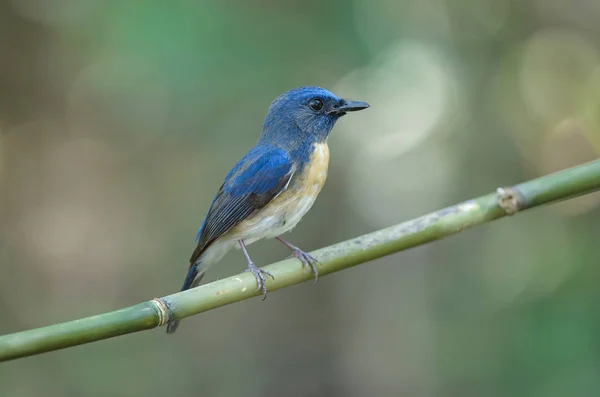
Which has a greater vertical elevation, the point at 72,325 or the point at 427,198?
the point at 427,198

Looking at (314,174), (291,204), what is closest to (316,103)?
(314,174)

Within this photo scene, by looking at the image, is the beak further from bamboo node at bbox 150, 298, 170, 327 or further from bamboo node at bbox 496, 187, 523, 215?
bamboo node at bbox 150, 298, 170, 327

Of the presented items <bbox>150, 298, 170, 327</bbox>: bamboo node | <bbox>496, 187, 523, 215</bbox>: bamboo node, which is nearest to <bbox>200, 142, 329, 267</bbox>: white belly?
<bbox>496, 187, 523, 215</bbox>: bamboo node

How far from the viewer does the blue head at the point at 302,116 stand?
3.04 meters

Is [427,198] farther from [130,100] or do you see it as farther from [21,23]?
[21,23]

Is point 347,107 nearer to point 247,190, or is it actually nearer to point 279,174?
point 279,174

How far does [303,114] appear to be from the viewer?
3094mm


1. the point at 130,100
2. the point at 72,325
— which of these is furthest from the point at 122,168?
the point at 72,325

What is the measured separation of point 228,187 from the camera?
309cm

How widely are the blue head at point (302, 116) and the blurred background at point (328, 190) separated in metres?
1.15

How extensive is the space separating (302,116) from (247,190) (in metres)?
0.41

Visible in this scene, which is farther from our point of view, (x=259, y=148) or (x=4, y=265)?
(x=4, y=265)

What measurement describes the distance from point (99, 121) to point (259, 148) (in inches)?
128

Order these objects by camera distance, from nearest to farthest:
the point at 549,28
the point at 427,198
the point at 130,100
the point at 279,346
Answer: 1. the point at 130,100
2. the point at 549,28
3. the point at 427,198
4. the point at 279,346
